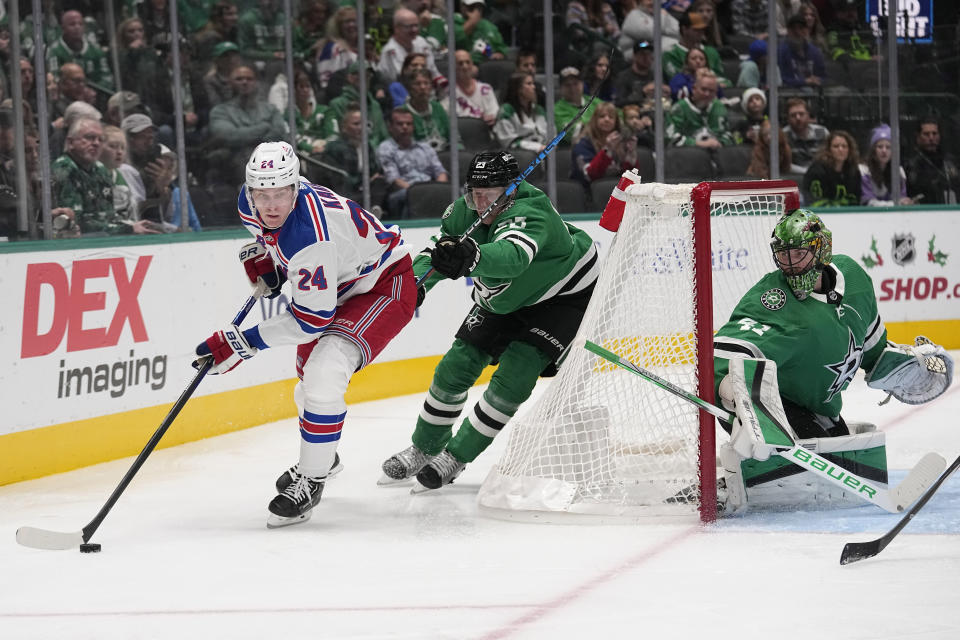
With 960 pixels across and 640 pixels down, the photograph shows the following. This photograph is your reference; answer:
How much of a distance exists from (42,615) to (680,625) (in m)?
1.32

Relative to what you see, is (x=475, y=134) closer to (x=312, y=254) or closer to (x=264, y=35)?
(x=264, y=35)

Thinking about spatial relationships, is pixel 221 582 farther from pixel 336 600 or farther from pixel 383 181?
pixel 383 181

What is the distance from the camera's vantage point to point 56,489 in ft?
13.6

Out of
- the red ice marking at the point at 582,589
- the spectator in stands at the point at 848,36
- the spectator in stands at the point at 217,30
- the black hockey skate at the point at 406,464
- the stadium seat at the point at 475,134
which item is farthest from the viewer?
the spectator in stands at the point at 848,36

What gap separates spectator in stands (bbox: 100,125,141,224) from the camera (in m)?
5.01

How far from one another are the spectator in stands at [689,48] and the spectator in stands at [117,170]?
3362 millimetres

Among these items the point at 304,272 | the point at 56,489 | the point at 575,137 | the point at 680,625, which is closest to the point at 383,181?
the point at 575,137

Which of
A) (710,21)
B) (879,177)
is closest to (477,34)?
(710,21)

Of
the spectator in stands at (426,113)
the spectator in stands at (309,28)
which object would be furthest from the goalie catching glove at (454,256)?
the spectator in stands at (426,113)

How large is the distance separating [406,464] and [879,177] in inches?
170

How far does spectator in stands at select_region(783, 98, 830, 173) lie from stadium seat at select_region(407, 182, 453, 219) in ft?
7.00

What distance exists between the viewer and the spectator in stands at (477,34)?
6816mm

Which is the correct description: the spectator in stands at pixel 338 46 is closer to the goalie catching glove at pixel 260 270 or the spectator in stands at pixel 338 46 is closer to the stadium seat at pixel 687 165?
the stadium seat at pixel 687 165

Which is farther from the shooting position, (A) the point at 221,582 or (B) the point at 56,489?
(B) the point at 56,489
